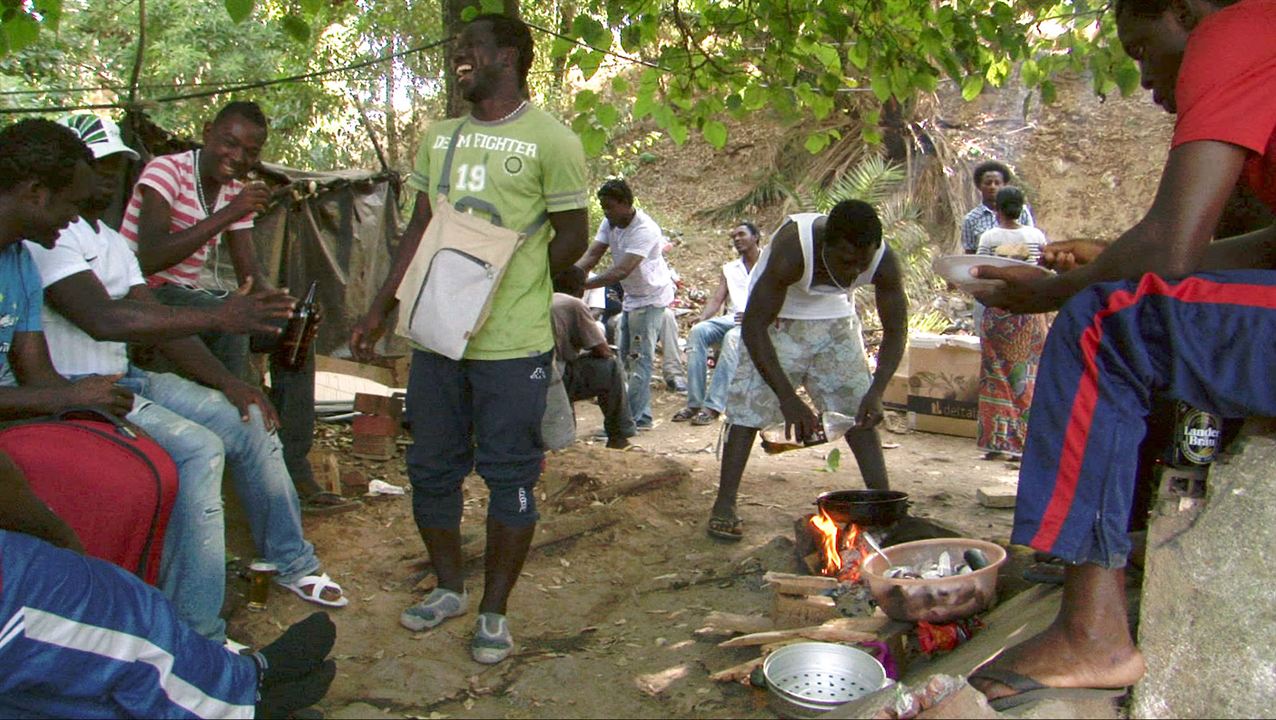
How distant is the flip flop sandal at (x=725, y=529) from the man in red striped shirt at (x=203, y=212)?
2.10m

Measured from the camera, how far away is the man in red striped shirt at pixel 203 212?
4.07m

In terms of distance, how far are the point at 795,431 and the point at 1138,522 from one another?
2.00 meters

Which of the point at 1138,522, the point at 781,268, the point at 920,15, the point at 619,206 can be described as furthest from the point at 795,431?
the point at 619,206

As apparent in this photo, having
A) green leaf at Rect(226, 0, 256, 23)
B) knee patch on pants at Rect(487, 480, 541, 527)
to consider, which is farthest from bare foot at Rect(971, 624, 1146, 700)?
green leaf at Rect(226, 0, 256, 23)

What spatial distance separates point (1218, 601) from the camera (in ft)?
7.89

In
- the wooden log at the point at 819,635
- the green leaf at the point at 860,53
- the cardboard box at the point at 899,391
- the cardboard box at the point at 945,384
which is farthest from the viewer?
the cardboard box at the point at 899,391

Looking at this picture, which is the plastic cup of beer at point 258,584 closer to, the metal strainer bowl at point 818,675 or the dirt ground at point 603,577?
the dirt ground at point 603,577

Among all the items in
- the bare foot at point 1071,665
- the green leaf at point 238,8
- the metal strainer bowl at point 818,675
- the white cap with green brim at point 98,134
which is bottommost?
the metal strainer bowl at point 818,675

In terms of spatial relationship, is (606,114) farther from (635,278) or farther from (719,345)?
(719,345)

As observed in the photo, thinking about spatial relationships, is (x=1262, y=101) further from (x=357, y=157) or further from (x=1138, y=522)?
(x=357, y=157)

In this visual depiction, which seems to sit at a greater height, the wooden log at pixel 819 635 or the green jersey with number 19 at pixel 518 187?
the green jersey with number 19 at pixel 518 187

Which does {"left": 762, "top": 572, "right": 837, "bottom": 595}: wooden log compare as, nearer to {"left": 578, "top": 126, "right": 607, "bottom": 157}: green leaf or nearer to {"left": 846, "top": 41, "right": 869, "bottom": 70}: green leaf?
{"left": 578, "top": 126, "right": 607, "bottom": 157}: green leaf

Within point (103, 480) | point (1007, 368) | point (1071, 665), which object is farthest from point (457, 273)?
point (1007, 368)

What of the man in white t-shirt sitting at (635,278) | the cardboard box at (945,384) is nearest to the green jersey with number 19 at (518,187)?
the man in white t-shirt sitting at (635,278)
